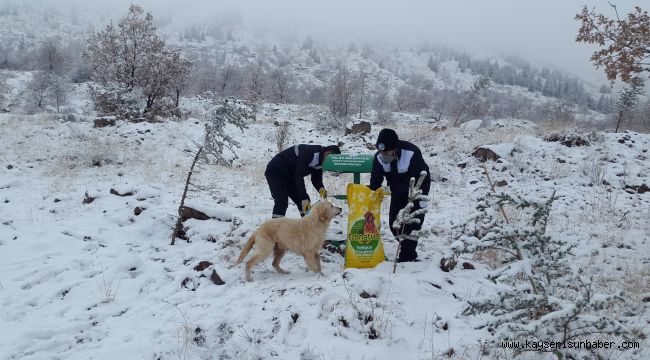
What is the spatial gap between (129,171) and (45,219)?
13.4 ft

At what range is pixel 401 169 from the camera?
5598 millimetres

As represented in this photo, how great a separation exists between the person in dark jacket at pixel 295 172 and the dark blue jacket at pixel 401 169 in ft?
3.39

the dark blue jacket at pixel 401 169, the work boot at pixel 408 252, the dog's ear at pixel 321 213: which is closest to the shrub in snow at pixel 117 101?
the dog's ear at pixel 321 213

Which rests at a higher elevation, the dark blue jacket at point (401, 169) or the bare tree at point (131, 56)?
the bare tree at point (131, 56)

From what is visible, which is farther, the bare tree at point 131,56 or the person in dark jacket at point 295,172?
the bare tree at point 131,56

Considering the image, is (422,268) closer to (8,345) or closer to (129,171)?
(8,345)

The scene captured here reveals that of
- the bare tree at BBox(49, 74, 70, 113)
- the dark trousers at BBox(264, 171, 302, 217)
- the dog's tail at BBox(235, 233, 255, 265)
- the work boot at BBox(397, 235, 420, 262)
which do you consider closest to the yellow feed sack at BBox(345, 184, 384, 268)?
the work boot at BBox(397, 235, 420, 262)

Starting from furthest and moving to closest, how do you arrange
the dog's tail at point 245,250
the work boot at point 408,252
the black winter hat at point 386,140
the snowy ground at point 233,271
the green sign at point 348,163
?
the green sign at point 348,163 → the work boot at point 408,252 → the dog's tail at point 245,250 → the black winter hat at point 386,140 → the snowy ground at point 233,271

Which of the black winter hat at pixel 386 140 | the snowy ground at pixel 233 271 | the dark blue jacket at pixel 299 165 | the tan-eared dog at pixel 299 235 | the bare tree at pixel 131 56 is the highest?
the bare tree at pixel 131 56

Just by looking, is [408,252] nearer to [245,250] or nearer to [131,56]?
[245,250]

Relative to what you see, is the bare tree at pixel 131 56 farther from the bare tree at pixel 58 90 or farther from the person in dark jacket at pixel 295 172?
the person in dark jacket at pixel 295 172

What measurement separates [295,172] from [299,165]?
0.64ft

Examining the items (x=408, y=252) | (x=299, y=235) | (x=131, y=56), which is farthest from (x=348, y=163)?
(x=131, y=56)

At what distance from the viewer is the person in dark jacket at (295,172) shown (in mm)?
6379
